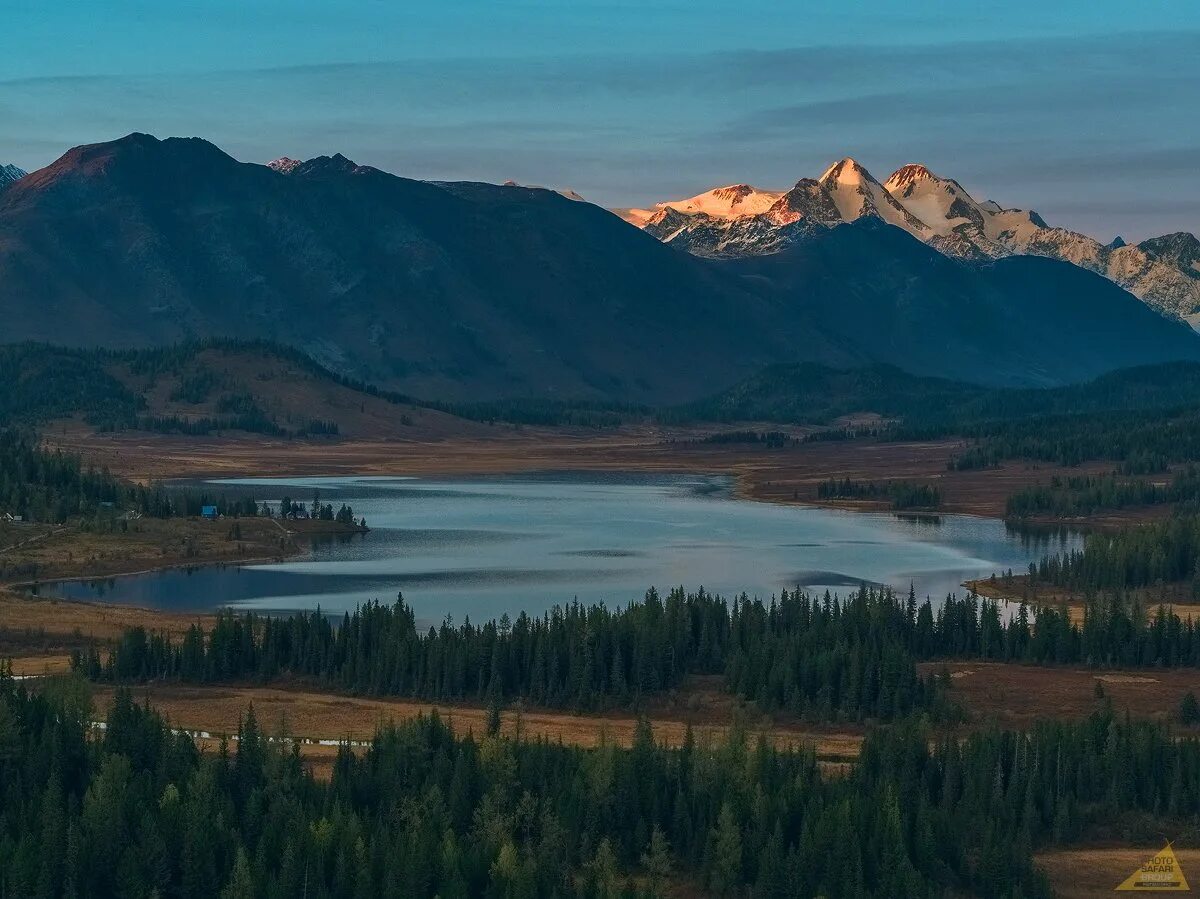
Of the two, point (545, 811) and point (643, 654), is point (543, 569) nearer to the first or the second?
point (643, 654)

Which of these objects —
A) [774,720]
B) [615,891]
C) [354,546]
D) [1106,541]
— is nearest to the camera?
[615,891]

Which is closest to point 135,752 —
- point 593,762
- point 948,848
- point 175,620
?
point 593,762

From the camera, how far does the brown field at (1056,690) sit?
100562 mm

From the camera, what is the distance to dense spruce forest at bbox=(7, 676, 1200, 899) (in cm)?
6712

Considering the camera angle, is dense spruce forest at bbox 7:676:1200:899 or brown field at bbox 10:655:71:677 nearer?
dense spruce forest at bbox 7:676:1200:899

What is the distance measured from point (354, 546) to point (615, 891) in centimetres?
11757

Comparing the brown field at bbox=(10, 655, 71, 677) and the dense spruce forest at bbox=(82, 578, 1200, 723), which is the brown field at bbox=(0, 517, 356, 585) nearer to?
the brown field at bbox=(10, 655, 71, 677)

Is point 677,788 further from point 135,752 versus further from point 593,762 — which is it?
point 135,752

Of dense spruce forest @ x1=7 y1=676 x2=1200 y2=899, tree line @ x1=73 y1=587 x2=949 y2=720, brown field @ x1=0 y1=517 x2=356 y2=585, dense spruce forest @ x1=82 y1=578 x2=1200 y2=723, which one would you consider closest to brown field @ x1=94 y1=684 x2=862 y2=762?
tree line @ x1=73 y1=587 x2=949 y2=720

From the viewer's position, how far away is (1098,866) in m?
74.2

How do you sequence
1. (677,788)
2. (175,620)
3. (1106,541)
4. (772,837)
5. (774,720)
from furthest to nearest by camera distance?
(1106,541)
(175,620)
(774,720)
(677,788)
(772,837)

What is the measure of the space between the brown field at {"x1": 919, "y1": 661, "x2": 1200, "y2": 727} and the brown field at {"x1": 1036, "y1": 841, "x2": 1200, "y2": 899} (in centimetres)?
1717

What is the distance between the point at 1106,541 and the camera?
16838cm

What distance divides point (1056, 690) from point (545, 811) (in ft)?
144
